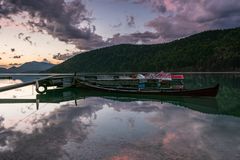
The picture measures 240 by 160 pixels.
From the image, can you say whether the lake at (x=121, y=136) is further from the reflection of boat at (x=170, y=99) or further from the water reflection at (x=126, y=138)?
the reflection of boat at (x=170, y=99)

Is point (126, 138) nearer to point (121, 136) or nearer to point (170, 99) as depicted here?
point (121, 136)

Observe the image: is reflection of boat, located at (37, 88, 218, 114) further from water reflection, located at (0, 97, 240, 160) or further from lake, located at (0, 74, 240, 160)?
water reflection, located at (0, 97, 240, 160)

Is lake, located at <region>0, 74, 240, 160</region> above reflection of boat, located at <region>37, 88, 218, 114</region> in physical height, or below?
above

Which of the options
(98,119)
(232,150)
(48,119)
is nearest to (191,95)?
(98,119)

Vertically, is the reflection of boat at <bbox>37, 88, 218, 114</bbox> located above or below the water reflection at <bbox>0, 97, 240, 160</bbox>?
below

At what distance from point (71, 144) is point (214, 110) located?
17.4 metres

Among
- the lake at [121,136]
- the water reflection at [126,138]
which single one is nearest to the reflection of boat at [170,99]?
the lake at [121,136]

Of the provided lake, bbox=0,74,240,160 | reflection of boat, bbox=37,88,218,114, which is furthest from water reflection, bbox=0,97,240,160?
reflection of boat, bbox=37,88,218,114

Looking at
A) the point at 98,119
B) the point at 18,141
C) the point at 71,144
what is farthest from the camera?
the point at 98,119

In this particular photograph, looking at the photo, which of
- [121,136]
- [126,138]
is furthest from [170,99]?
[126,138]

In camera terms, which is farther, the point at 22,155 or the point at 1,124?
the point at 1,124

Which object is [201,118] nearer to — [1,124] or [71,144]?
[71,144]

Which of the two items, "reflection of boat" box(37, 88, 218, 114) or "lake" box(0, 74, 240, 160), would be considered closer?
"lake" box(0, 74, 240, 160)

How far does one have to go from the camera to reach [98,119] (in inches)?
827
